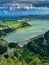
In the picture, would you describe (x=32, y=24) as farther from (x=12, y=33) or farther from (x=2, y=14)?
(x=2, y=14)

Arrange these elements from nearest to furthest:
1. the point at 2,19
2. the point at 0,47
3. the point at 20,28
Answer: the point at 0,47
the point at 20,28
the point at 2,19

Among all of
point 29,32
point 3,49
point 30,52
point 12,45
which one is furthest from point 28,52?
point 29,32

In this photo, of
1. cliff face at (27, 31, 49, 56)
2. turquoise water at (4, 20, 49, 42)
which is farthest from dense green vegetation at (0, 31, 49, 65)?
turquoise water at (4, 20, 49, 42)

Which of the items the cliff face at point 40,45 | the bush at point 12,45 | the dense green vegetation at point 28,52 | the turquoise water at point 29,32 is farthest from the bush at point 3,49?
the turquoise water at point 29,32

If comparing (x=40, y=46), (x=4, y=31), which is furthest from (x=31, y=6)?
(x=40, y=46)

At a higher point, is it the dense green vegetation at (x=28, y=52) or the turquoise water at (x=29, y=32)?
the dense green vegetation at (x=28, y=52)

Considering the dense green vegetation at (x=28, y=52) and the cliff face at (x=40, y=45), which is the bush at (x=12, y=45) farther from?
the cliff face at (x=40, y=45)
